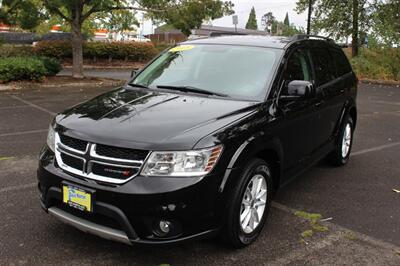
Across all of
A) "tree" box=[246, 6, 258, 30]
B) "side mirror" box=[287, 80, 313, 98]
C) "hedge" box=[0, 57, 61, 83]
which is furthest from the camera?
"tree" box=[246, 6, 258, 30]

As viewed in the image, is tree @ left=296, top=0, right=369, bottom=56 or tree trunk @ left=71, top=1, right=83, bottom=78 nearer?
tree trunk @ left=71, top=1, right=83, bottom=78

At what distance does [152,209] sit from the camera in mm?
3000

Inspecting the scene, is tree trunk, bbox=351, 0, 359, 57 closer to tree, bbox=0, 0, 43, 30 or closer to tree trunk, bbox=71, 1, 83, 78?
tree trunk, bbox=71, 1, 83, 78

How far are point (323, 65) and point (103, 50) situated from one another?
939 inches

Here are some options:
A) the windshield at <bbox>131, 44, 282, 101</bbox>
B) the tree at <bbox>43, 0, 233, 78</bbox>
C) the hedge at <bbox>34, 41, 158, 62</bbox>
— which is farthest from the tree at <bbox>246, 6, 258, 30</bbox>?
the windshield at <bbox>131, 44, 282, 101</bbox>

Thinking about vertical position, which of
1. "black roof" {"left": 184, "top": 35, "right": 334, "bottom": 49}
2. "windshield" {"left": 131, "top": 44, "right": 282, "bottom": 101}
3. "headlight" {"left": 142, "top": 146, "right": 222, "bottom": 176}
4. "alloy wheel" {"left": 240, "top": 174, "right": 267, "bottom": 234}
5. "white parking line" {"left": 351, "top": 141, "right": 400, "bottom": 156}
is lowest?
"white parking line" {"left": 351, "top": 141, "right": 400, "bottom": 156}

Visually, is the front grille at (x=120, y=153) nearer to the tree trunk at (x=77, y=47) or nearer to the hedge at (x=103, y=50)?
the tree trunk at (x=77, y=47)

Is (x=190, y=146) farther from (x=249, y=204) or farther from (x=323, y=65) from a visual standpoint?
(x=323, y=65)

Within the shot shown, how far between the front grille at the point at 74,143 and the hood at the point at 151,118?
40mm

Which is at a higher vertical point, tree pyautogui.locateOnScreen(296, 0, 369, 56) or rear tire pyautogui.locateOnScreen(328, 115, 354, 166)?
tree pyautogui.locateOnScreen(296, 0, 369, 56)

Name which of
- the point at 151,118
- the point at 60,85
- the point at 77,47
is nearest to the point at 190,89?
the point at 151,118

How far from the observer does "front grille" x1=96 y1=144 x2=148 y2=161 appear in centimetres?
306

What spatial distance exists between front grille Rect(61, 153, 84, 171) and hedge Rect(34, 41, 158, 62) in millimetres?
23403

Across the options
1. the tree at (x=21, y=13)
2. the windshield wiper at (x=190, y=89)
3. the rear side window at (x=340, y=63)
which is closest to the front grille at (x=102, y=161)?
the windshield wiper at (x=190, y=89)
